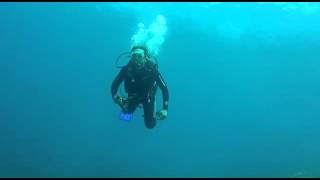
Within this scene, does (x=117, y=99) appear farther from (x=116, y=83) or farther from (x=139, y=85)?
(x=139, y=85)

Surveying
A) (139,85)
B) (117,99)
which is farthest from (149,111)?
(117,99)

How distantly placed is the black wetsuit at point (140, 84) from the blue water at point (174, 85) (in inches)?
532

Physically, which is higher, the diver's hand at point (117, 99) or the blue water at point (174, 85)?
the blue water at point (174, 85)

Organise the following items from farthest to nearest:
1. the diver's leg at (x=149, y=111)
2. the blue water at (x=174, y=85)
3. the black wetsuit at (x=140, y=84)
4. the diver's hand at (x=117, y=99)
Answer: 1. the blue water at (x=174, y=85)
2. the diver's leg at (x=149, y=111)
3. the black wetsuit at (x=140, y=84)
4. the diver's hand at (x=117, y=99)

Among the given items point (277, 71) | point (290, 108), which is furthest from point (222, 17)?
point (290, 108)

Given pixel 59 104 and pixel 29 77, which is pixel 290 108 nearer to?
pixel 59 104

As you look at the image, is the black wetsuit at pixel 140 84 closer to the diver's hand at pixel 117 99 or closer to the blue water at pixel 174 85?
the diver's hand at pixel 117 99

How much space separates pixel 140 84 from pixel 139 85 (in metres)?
0.03

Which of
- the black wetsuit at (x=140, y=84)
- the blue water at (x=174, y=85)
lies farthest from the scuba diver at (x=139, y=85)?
the blue water at (x=174, y=85)

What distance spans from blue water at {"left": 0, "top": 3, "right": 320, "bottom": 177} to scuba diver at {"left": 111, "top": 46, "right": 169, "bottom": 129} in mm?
13533

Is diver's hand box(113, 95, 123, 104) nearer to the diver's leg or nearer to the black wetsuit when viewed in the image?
the black wetsuit

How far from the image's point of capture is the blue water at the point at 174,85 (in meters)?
32.2

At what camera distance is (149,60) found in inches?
305

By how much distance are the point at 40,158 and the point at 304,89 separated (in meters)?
44.0
